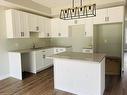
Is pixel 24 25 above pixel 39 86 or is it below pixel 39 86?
above

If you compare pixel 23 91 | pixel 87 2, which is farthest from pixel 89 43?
pixel 23 91

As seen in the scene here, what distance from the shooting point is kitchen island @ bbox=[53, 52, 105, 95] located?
246 cm

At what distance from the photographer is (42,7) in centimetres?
503

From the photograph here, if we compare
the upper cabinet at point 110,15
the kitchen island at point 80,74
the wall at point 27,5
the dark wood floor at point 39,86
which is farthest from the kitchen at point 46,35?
the kitchen island at point 80,74

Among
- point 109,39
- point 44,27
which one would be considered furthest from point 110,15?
point 44,27

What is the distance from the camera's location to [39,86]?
326 cm

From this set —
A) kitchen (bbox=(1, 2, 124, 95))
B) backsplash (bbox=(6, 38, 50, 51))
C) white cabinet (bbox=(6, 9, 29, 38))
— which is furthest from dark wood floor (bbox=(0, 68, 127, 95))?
white cabinet (bbox=(6, 9, 29, 38))

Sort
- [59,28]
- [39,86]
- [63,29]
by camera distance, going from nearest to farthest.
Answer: [39,86], [63,29], [59,28]

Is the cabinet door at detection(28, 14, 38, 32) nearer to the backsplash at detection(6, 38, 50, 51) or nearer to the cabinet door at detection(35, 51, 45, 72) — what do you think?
the backsplash at detection(6, 38, 50, 51)

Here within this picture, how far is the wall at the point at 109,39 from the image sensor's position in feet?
14.8

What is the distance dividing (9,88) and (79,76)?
2017 mm

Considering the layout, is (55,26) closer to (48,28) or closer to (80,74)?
(48,28)

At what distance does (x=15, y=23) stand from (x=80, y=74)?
2.80m

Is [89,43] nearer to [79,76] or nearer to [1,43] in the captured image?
[79,76]
